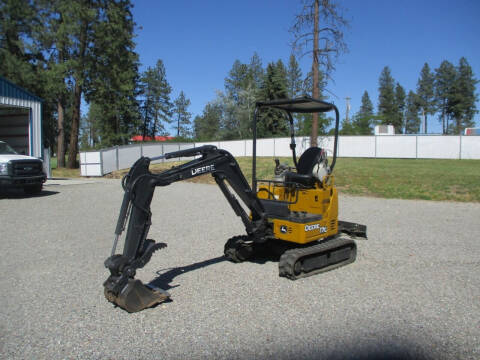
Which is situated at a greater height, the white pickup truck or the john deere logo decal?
the white pickup truck

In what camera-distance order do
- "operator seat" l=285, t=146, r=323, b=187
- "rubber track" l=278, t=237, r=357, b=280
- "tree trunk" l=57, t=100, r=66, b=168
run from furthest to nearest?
"tree trunk" l=57, t=100, r=66, b=168, "operator seat" l=285, t=146, r=323, b=187, "rubber track" l=278, t=237, r=357, b=280

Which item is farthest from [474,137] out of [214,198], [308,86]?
[214,198]

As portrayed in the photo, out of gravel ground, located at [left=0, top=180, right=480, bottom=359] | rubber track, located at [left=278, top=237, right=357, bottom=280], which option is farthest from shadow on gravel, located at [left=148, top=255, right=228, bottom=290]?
rubber track, located at [left=278, top=237, right=357, bottom=280]

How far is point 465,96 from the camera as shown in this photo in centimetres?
7750

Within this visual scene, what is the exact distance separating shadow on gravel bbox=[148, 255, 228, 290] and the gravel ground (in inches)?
1.2

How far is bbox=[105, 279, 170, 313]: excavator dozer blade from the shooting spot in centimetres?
462

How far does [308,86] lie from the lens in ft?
65.2

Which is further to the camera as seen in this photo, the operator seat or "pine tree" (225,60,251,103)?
"pine tree" (225,60,251,103)

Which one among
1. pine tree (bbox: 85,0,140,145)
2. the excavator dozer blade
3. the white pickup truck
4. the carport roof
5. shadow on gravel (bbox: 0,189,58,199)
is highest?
pine tree (bbox: 85,0,140,145)

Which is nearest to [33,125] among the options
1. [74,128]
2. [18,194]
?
[18,194]

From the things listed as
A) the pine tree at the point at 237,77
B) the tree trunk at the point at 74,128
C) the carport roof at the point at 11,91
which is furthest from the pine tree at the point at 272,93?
the carport roof at the point at 11,91

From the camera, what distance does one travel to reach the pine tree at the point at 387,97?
9562 centimetres

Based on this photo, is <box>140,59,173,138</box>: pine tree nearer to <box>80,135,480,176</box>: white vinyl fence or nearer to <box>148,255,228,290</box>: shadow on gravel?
<box>80,135,480,176</box>: white vinyl fence

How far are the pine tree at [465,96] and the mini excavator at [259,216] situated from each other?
80.6 metres
